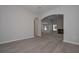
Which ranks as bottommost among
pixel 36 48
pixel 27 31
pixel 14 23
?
pixel 36 48

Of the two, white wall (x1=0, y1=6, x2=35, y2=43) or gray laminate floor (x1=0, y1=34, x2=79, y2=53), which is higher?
white wall (x1=0, y1=6, x2=35, y2=43)

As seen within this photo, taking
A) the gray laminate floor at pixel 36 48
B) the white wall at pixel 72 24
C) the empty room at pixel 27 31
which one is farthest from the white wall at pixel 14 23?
the white wall at pixel 72 24

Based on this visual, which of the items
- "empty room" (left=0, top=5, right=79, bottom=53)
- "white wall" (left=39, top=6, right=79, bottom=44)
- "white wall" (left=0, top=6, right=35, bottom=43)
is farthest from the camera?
"white wall" (left=0, top=6, right=35, bottom=43)

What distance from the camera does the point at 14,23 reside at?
18.6ft

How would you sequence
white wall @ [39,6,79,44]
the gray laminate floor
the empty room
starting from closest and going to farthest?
the gray laminate floor < the empty room < white wall @ [39,6,79,44]

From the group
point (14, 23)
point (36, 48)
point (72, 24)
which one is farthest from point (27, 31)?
point (72, 24)

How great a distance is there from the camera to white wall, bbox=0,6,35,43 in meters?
4.90

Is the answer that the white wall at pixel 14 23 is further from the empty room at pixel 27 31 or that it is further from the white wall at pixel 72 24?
the white wall at pixel 72 24

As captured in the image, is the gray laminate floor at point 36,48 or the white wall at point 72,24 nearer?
the gray laminate floor at point 36,48

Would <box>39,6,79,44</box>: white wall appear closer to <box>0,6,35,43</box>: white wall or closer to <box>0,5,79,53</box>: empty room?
<box>0,5,79,53</box>: empty room

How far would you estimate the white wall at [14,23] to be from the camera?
4.90m

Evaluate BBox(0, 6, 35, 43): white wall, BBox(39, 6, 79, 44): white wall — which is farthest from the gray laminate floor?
BBox(0, 6, 35, 43): white wall

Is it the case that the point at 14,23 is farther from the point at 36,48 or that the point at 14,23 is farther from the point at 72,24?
the point at 72,24
